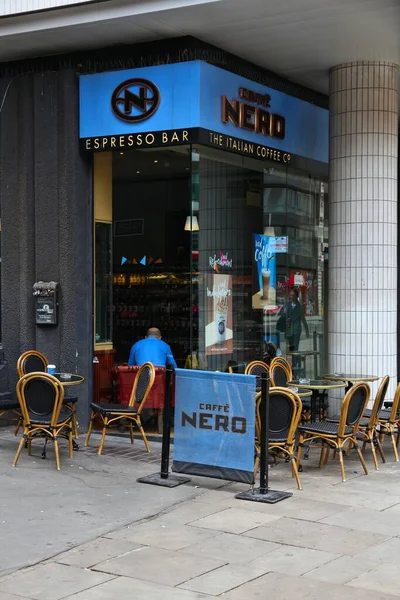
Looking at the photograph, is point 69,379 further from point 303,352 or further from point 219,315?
point 303,352

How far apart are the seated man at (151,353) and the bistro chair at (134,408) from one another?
98 cm

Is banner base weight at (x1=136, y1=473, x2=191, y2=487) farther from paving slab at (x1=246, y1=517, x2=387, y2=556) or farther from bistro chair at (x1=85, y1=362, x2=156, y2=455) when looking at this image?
paving slab at (x1=246, y1=517, x2=387, y2=556)

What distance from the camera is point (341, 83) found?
39.9 ft

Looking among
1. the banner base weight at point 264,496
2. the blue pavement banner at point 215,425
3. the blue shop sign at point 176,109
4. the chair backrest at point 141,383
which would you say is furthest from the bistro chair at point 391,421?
the blue shop sign at point 176,109

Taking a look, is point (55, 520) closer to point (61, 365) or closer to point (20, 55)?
point (61, 365)

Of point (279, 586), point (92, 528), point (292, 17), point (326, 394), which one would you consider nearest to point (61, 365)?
point (326, 394)

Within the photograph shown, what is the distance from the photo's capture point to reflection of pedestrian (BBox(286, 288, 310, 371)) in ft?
44.9

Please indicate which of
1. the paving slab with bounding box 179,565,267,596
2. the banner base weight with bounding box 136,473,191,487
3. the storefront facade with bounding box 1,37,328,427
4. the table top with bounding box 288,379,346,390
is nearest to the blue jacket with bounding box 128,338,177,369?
the storefront facade with bounding box 1,37,328,427

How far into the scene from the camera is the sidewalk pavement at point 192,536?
5695 millimetres

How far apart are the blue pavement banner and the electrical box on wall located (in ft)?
11.7

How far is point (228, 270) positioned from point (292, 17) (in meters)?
3.67

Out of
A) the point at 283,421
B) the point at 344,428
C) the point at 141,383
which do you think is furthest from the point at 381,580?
the point at 141,383

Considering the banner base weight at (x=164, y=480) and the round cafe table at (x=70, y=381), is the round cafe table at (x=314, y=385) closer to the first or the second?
the banner base weight at (x=164, y=480)

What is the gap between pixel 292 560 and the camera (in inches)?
246
